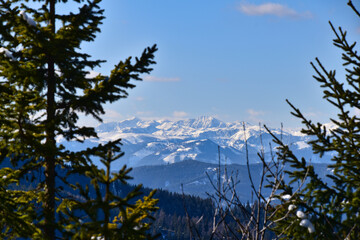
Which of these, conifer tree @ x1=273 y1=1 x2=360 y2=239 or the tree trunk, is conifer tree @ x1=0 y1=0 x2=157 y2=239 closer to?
the tree trunk

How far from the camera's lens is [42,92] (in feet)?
32.2

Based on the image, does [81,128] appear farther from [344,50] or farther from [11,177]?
[344,50]

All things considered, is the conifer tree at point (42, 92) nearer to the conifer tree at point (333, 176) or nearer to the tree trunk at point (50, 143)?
the tree trunk at point (50, 143)

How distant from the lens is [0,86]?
8961mm

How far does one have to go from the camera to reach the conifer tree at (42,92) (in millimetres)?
8508

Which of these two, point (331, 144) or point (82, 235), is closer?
point (82, 235)

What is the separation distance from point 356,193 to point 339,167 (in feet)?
2.86

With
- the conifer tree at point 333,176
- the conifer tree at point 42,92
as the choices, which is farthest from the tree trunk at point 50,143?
the conifer tree at point 333,176

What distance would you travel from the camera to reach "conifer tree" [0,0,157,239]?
27.9ft

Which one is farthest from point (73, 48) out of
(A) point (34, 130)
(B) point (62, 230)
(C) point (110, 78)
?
(B) point (62, 230)

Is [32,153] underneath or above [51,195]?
above

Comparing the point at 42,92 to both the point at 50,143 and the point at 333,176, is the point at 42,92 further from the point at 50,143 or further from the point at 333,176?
the point at 333,176

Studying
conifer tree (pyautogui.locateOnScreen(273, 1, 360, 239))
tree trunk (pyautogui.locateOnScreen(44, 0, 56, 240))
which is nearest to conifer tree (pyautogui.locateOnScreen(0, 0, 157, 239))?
tree trunk (pyautogui.locateOnScreen(44, 0, 56, 240))

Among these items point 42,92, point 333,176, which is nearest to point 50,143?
point 42,92
